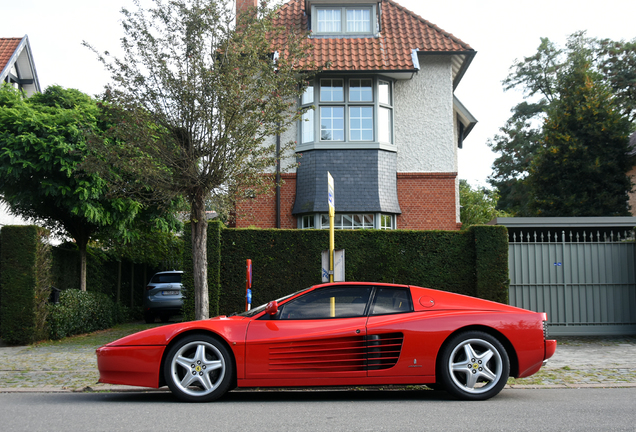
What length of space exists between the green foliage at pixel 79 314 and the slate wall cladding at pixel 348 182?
5.68m

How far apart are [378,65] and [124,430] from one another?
13.9 metres

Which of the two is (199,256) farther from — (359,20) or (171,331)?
Result: (359,20)

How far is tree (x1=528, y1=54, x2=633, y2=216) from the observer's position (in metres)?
23.5

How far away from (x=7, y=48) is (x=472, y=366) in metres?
26.5

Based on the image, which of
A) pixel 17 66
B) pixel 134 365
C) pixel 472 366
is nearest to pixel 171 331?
pixel 134 365

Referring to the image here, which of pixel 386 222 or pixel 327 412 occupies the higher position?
pixel 386 222

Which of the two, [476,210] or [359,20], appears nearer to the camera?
[359,20]

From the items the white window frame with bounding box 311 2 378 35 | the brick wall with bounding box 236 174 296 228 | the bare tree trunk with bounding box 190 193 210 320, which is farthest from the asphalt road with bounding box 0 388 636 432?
the white window frame with bounding box 311 2 378 35

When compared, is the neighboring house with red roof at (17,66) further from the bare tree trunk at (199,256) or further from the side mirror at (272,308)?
the side mirror at (272,308)

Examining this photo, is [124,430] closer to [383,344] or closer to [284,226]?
[383,344]

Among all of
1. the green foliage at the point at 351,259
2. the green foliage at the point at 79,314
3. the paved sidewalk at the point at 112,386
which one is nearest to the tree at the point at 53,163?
the green foliage at the point at 79,314

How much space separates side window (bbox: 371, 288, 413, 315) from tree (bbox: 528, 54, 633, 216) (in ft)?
62.2

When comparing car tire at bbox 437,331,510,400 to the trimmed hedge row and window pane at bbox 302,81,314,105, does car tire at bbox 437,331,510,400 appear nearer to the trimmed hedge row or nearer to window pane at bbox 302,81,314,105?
the trimmed hedge row

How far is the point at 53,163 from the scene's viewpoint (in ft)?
43.4
